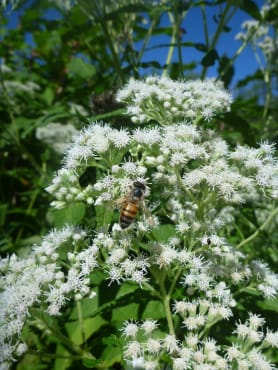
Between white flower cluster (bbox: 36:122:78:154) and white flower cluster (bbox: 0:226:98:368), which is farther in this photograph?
white flower cluster (bbox: 36:122:78:154)

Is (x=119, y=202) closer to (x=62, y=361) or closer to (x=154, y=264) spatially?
(x=154, y=264)

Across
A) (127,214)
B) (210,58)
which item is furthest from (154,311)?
(210,58)

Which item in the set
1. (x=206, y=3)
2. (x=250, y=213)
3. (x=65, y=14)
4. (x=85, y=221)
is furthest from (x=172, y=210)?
(x=65, y=14)

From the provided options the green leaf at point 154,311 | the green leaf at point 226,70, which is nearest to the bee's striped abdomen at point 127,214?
the green leaf at point 154,311

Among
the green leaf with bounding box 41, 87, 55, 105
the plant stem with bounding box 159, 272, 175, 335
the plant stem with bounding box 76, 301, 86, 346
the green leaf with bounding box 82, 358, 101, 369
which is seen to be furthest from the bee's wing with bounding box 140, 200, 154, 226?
the green leaf with bounding box 41, 87, 55, 105

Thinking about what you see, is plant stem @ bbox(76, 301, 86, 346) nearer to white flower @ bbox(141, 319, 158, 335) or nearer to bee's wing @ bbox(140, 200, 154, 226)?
white flower @ bbox(141, 319, 158, 335)

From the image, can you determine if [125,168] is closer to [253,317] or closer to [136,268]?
[136,268]

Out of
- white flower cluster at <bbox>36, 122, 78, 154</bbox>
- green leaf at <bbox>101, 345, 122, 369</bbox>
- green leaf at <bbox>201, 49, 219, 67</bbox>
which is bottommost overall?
green leaf at <bbox>101, 345, 122, 369</bbox>
